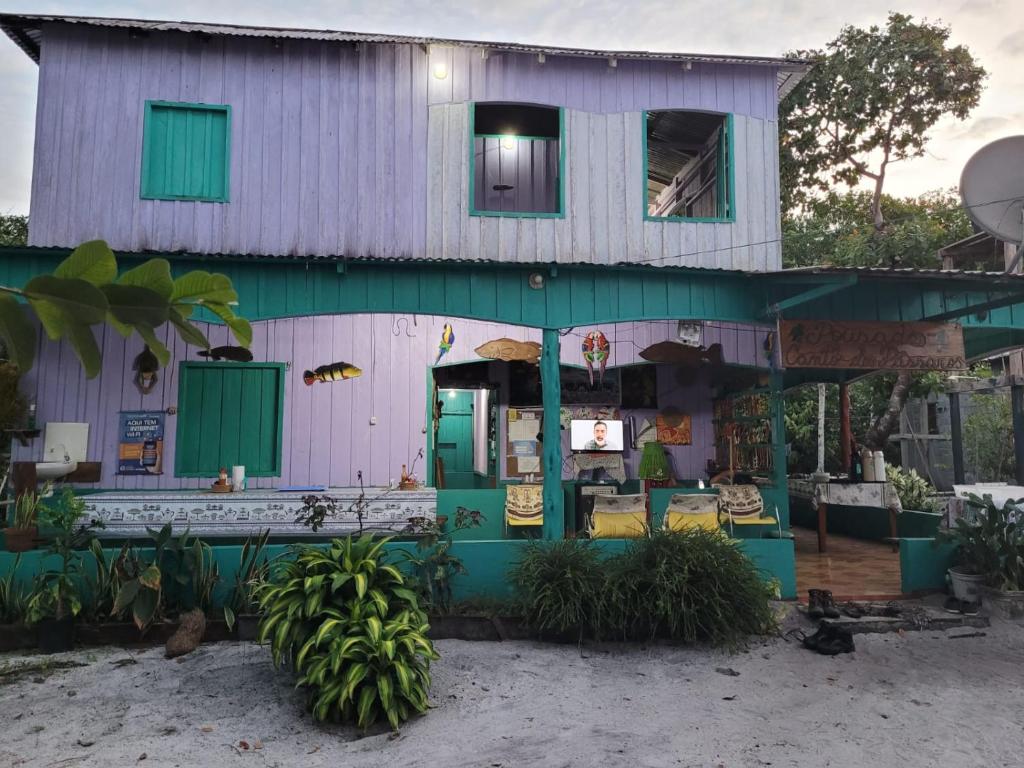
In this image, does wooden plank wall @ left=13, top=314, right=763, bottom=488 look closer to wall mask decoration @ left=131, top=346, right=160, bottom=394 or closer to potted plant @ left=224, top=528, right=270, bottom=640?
wall mask decoration @ left=131, top=346, right=160, bottom=394

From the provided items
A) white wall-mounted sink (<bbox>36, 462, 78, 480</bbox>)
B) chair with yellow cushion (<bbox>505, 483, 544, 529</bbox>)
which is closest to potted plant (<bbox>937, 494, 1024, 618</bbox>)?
chair with yellow cushion (<bbox>505, 483, 544, 529</bbox>)

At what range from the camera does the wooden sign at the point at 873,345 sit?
7992 millimetres

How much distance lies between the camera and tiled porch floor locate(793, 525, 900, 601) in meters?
7.68

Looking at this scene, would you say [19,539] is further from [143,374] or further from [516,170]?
[516,170]

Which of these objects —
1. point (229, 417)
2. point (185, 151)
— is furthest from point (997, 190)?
point (229, 417)

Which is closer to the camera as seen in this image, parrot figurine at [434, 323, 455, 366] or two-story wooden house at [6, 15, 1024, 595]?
two-story wooden house at [6, 15, 1024, 595]

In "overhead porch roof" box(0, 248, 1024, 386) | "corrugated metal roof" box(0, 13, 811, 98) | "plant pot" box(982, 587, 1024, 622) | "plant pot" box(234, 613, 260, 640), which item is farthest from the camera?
"corrugated metal roof" box(0, 13, 811, 98)

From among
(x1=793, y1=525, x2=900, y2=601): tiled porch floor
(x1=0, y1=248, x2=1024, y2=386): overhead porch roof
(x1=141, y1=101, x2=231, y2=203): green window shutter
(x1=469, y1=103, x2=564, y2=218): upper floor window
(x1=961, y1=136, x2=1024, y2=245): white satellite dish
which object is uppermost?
(x1=469, y1=103, x2=564, y2=218): upper floor window

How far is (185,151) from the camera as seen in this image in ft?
27.6

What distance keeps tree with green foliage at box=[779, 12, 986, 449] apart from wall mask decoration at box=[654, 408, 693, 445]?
19.1 ft

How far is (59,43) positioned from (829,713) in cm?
1006

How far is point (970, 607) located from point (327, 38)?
9.06 m

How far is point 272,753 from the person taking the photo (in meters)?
4.35

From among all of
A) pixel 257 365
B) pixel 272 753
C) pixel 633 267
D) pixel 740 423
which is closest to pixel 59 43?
pixel 257 365
